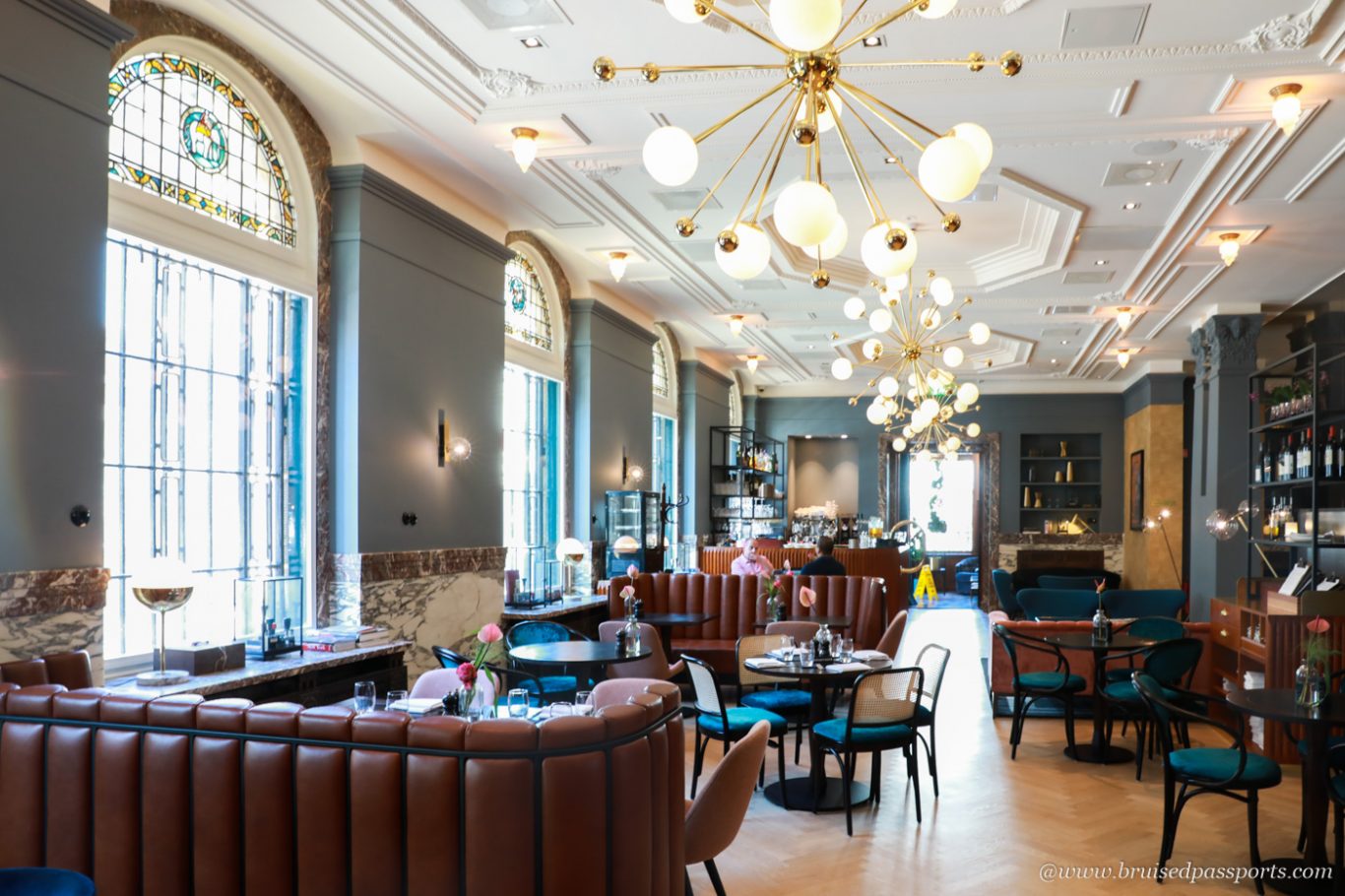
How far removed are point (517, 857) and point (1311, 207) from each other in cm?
753

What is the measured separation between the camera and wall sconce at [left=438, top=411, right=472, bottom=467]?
7930 millimetres

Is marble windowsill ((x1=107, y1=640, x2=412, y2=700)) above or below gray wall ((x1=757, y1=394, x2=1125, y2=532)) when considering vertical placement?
below

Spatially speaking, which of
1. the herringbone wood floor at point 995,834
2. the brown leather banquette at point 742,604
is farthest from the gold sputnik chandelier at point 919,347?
the herringbone wood floor at point 995,834

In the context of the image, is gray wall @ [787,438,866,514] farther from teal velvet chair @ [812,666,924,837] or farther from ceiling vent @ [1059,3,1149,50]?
ceiling vent @ [1059,3,1149,50]

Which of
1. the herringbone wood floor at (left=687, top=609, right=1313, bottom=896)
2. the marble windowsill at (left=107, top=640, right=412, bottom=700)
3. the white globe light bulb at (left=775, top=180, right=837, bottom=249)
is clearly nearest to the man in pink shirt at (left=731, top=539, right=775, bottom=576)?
the herringbone wood floor at (left=687, top=609, right=1313, bottom=896)

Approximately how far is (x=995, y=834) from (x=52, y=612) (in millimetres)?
4731

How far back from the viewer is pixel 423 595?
299 inches

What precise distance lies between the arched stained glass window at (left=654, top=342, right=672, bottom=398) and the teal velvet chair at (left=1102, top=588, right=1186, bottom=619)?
647 centimetres

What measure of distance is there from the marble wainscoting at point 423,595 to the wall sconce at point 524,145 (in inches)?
109

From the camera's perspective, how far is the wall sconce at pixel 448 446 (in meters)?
7.93

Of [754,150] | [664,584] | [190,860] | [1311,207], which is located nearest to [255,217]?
[754,150]

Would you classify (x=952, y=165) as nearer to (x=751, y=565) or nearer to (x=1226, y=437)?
(x=751, y=565)

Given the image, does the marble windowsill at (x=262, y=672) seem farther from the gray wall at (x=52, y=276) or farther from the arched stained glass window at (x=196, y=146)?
the arched stained glass window at (x=196, y=146)

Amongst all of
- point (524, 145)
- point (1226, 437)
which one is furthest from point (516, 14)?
point (1226, 437)
